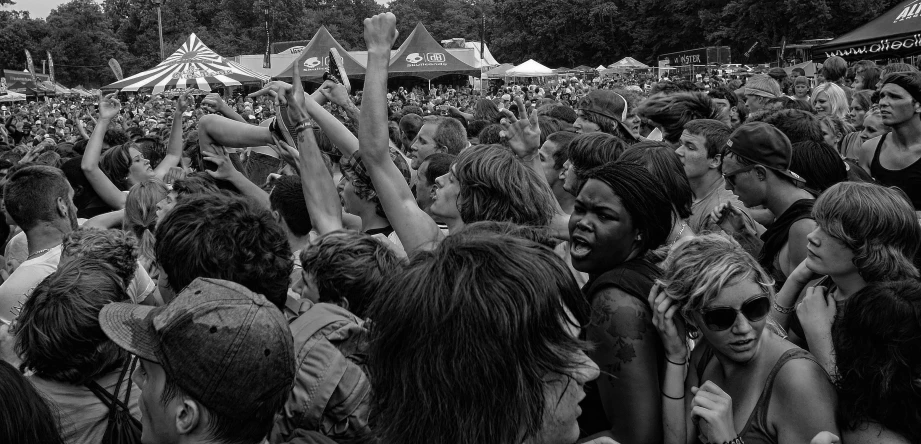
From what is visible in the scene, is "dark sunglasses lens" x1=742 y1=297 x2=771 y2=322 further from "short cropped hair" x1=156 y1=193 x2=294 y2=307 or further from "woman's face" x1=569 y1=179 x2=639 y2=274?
"short cropped hair" x1=156 y1=193 x2=294 y2=307

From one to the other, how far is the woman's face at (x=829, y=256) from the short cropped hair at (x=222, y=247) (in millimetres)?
1899

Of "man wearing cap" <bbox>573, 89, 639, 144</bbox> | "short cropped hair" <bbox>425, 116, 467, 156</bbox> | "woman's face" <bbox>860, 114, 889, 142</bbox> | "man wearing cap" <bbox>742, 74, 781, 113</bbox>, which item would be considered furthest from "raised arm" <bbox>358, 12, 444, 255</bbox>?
"man wearing cap" <bbox>742, 74, 781, 113</bbox>

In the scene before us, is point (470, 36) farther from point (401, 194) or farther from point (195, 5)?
point (401, 194)

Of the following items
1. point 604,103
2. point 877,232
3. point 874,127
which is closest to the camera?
point 877,232

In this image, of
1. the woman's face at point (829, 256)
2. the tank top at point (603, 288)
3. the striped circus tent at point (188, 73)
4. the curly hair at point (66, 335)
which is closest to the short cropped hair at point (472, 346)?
the tank top at point (603, 288)

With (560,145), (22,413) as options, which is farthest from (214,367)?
(560,145)

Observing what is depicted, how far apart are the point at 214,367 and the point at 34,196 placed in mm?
2929

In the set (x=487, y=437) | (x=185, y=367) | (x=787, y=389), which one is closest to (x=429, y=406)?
(x=487, y=437)

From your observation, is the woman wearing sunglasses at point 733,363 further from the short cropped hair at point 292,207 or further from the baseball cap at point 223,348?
the short cropped hair at point 292,207

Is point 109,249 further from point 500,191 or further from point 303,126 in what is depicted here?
point 500,191

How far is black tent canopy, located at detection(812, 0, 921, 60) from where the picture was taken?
33.2 ft

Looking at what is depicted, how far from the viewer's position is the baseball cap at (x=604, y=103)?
600 centimetres

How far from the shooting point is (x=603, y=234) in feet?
7.98

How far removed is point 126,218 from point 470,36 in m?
108
